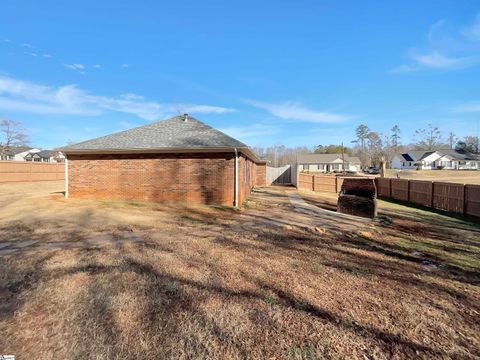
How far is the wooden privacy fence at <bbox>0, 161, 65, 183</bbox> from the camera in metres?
23.5

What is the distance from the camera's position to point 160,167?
1237 centimetres

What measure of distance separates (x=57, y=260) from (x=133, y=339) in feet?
10.5

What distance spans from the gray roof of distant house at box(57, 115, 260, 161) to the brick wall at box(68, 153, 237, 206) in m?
0.45

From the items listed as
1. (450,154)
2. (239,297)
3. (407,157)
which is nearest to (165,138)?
(239,297)

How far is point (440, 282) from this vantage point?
15.1ft

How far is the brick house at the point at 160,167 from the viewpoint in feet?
38.9

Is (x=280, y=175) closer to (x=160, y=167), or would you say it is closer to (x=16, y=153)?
(x=160, y=167)

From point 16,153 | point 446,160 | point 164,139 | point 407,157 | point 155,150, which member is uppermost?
point 407,157

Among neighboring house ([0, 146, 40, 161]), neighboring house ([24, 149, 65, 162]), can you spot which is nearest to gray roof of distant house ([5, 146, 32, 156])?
neighboring house ([0, 146, 40, 161])

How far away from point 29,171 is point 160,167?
20547 millimetres

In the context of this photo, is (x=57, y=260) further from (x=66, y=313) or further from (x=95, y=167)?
(x=95, y=167)

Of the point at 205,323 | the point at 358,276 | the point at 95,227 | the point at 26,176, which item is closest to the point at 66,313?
the point at 205,323

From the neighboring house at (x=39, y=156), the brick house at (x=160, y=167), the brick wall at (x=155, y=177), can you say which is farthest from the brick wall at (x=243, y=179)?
the neighboring house at (x=39, y=156)

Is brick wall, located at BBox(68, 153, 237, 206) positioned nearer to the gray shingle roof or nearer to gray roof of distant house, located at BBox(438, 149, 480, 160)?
the gray shingle roof
